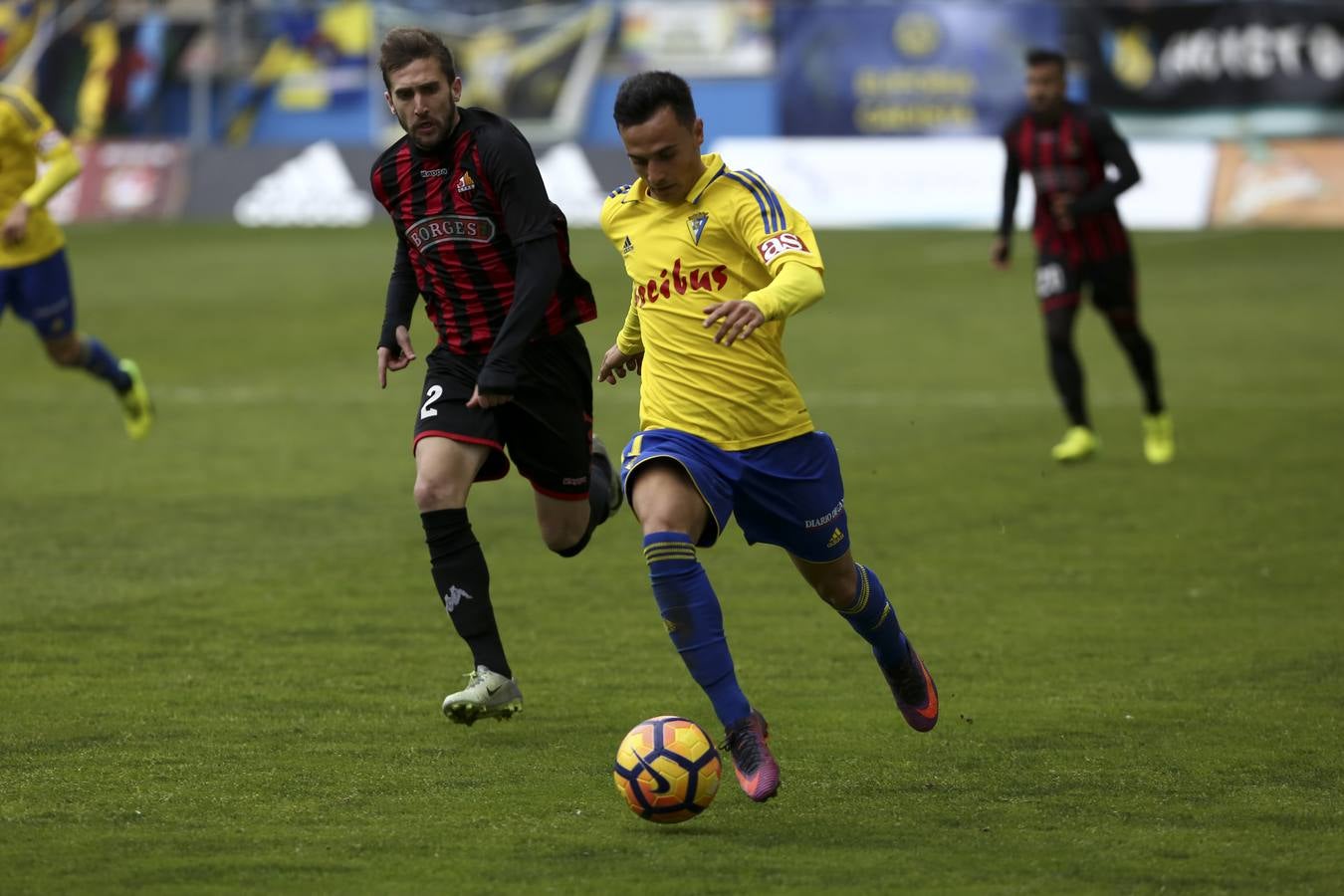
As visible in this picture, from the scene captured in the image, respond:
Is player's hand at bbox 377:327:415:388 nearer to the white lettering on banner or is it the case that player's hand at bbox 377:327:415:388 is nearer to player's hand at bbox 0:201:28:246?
player's hand at bbox 0:201:28:246

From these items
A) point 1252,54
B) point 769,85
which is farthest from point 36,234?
point 769,85

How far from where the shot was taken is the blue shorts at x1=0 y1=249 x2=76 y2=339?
36.9 ft

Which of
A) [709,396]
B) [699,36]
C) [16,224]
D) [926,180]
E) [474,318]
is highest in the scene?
[709,396]

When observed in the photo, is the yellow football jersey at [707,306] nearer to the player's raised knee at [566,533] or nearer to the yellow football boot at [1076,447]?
the player's raised knee at [566,533]

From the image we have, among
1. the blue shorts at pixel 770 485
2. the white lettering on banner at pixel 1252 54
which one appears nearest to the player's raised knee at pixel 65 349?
the blue shorts at pixel 770 485

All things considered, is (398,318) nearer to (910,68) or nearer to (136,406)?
(136,406)

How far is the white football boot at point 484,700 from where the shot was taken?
585cm

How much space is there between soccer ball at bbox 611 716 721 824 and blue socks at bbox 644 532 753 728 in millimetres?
181

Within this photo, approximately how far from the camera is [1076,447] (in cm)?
1166

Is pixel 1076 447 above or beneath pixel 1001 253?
beneath

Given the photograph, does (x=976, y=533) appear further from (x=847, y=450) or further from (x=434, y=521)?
(x=434, y=521)

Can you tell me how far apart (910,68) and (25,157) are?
20.0 metres

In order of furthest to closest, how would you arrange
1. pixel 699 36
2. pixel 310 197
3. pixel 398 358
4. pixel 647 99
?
pixel 699 36 → pixel 310 197 → pixel 398 358 → pixel 647 99

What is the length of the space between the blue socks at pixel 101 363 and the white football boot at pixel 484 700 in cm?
617
